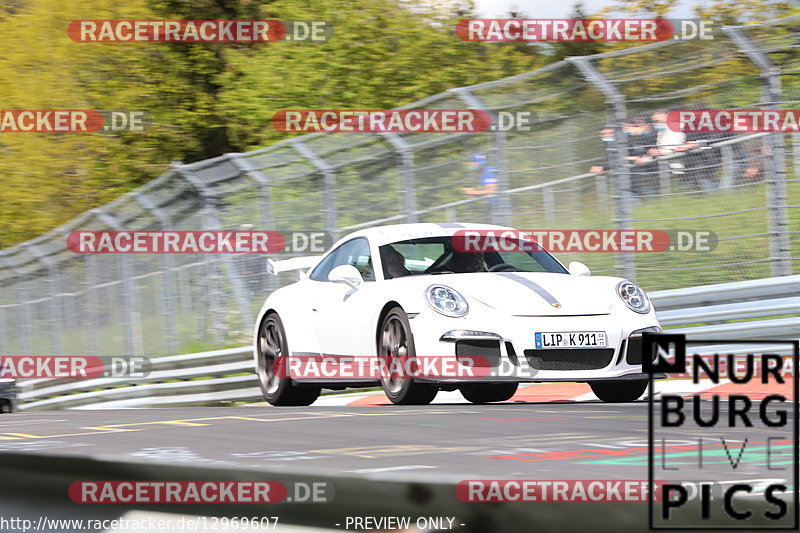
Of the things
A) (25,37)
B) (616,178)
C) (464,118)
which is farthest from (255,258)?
(25,37)

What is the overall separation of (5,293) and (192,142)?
20.7 feet

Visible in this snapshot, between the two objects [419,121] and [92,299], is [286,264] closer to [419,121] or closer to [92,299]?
[419,121]

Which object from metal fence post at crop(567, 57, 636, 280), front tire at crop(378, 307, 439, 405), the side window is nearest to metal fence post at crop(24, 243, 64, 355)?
the side window

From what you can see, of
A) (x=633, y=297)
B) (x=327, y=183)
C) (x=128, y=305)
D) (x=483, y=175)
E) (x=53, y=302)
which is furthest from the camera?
(x=53, y=302)

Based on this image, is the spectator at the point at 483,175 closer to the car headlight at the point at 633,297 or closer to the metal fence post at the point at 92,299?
the car headlight at the point at 633,297

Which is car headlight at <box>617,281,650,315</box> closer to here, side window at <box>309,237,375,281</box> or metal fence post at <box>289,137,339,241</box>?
side window at <box>309,237,375,281</box>

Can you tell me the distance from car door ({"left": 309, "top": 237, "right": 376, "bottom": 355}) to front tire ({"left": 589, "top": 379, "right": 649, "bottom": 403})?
1.59m

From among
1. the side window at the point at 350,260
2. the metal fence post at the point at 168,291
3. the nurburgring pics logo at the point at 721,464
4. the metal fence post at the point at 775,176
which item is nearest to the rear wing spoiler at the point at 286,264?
the side window at the point at 350,260

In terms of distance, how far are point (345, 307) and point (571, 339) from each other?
180cm

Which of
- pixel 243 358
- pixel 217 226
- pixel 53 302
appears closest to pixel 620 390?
pixel 243 358

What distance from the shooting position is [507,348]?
7.89 m

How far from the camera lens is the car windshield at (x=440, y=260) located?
8906 mm

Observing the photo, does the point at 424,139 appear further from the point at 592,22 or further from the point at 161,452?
the point at 592,22

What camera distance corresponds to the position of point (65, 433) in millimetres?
6590
